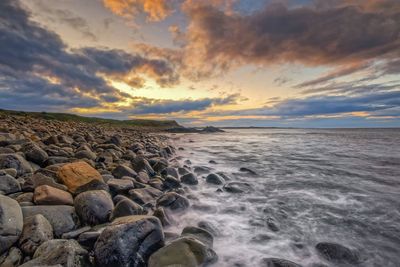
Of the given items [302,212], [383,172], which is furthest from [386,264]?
[383,172]

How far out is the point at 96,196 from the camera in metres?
4.02

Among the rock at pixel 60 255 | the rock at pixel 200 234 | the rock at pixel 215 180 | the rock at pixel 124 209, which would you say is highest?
the rock at pixel 60 255

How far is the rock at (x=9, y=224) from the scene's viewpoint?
270 cm

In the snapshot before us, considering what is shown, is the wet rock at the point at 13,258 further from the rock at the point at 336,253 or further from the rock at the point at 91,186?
the rock at the point at 336,253

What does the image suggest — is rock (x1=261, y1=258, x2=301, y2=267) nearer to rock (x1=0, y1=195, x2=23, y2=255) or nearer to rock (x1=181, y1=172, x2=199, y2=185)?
rock (x1=0, y1=195, x2=23, y2=255)

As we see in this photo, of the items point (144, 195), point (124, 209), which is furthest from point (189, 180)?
point (124, 209)

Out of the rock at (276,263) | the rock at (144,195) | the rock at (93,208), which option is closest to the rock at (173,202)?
the rock at (144,195)

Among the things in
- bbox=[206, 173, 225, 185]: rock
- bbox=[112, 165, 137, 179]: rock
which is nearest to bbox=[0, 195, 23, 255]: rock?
bbox=[112, 165, 137, 179]: rock

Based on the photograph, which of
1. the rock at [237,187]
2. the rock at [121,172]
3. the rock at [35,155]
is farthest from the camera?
the rock at [237,187]

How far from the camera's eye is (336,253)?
3.76 metres

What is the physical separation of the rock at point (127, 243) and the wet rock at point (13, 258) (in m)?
0.84

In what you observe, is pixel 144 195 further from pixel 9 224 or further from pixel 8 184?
pixel 9 224

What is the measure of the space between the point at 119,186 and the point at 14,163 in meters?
2.28

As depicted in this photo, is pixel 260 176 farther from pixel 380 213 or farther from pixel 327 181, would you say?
pixel 380 213
